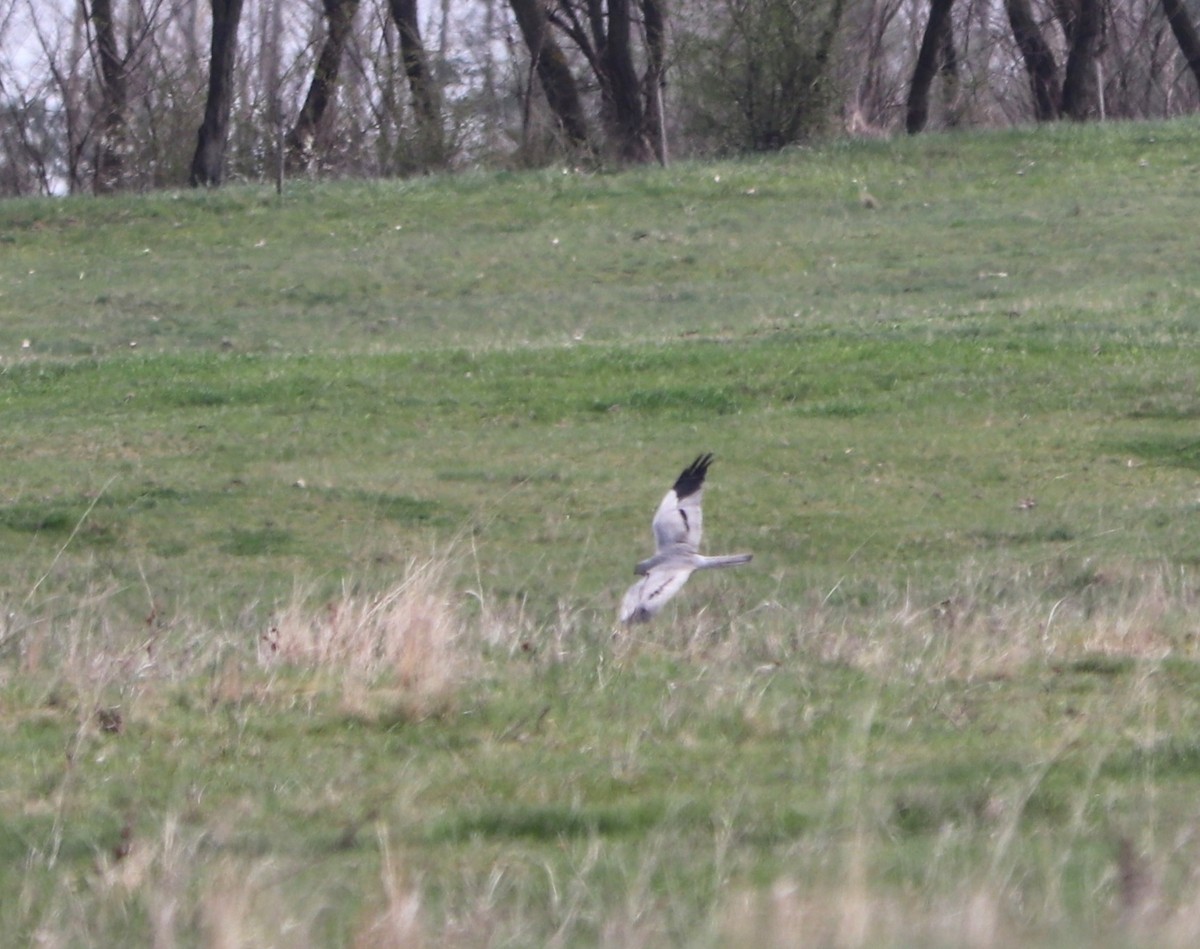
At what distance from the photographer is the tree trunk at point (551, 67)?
30.0 meters

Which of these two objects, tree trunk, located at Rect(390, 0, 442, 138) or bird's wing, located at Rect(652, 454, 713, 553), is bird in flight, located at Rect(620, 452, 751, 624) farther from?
tree trunk, located at Rect(390, 0, 442, 138)

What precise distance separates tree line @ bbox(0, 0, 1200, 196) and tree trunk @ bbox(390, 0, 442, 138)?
0.05 metres

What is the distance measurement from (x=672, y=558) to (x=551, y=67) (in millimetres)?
25498

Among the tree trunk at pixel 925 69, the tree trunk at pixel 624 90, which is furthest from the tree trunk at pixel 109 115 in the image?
the tree trunk at pixel 925 69

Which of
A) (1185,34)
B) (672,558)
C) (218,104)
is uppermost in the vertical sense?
(1185,34)

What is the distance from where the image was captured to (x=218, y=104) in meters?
27.7

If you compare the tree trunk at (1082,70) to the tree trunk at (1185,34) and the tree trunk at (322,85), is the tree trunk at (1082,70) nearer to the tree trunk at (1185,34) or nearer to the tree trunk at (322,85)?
the tree trunk at (1185,34)

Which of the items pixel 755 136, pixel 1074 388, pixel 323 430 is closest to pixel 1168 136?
pixel 755 136

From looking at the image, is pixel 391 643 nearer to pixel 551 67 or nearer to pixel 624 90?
pixel 624 90

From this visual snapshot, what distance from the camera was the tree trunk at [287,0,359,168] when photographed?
101 feet

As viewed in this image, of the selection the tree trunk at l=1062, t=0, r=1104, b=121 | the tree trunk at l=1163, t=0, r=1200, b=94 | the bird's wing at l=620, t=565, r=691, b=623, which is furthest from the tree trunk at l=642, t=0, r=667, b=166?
the bird's wing at l=620, t=565, r=691, b=623

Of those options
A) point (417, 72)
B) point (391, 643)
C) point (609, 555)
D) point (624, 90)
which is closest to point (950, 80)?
point (624, 90)

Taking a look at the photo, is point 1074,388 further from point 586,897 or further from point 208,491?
point 586,897

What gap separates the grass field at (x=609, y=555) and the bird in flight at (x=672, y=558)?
0.78 ft
